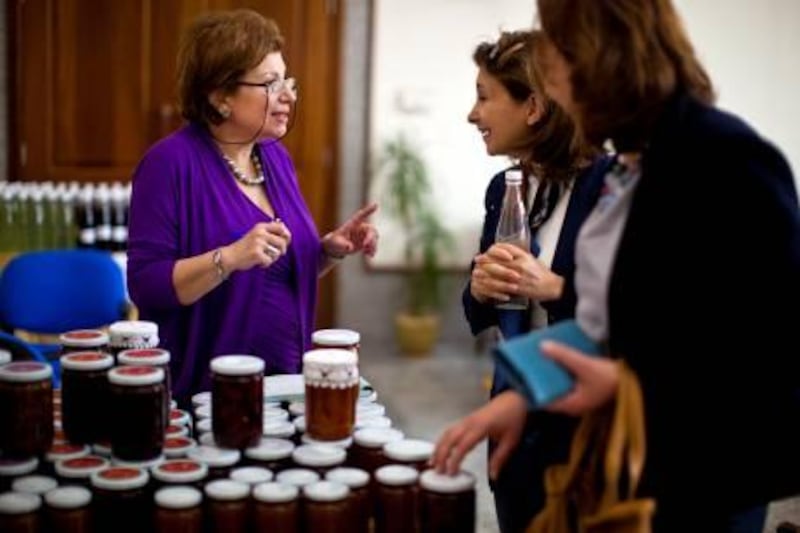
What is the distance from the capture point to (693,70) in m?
1.52

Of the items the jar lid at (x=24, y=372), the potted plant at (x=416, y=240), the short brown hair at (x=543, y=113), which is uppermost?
the short brown hair at (x=543, y=113)

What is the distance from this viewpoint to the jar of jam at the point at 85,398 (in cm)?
175

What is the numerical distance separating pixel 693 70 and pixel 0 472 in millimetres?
1115

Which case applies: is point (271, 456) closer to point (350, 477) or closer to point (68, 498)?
point (350, 477)

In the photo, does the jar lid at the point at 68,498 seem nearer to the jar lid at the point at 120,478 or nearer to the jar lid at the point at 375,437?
the jar lid at the point at 120,478

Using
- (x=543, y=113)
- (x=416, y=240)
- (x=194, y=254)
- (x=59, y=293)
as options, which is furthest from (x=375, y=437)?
(x=416, y=240)

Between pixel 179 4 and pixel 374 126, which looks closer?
pixel 179 4

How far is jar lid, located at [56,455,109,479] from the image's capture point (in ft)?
5.41

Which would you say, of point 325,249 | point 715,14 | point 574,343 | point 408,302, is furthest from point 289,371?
point 715,14

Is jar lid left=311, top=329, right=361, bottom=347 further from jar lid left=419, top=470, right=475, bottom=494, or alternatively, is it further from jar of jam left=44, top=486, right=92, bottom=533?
jar of jam left=44, top=486, right=92, bottom=533

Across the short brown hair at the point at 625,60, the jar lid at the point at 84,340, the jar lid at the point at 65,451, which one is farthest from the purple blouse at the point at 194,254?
the short brown hair at the point at 625,60

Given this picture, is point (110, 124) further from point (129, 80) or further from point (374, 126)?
point (374, 126)

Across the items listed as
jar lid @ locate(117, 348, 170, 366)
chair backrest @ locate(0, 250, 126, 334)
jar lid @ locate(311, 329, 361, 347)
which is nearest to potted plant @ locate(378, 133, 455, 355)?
chair backrest @ locate(0, 250, 126, 334)

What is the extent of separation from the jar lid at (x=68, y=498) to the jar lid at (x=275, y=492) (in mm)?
231
